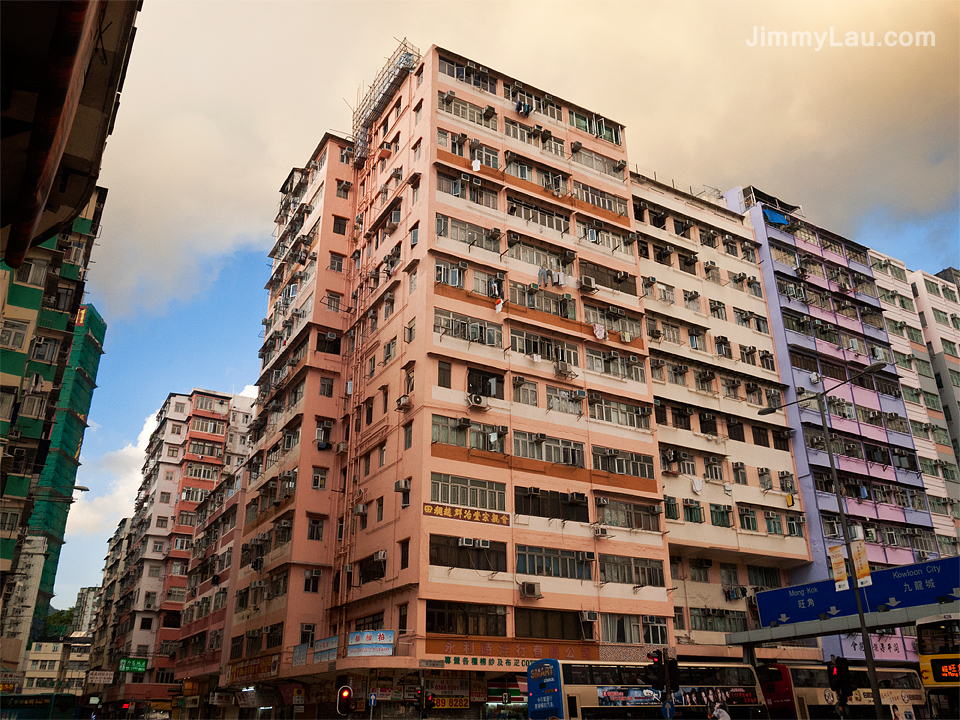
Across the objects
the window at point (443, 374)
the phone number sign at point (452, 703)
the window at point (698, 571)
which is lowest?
the phone number sign at point (452, 703)

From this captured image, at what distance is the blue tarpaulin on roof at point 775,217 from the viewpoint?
175 feet

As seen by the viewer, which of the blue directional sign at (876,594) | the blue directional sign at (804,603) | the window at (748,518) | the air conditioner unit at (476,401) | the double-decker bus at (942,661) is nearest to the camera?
the blue directional sign at (876,594)

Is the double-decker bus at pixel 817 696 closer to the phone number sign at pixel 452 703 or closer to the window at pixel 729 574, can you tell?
the window at pixel 729 574

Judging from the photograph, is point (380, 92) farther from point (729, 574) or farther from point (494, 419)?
point (729, 574)

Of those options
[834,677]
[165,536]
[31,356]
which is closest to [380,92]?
[31,356]

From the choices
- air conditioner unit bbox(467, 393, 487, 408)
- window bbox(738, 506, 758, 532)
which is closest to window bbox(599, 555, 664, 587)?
window bbox(738, 506, 758, 532)

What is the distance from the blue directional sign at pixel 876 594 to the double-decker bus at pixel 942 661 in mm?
2103

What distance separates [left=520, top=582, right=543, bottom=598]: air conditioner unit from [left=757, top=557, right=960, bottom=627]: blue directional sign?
11.3 metres

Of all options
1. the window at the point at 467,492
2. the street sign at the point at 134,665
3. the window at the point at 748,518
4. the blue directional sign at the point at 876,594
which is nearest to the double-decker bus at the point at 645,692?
the blue directional sign at the point at 876,594

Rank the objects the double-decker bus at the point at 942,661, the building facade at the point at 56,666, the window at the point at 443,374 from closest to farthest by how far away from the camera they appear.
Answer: the double-decker bus at the point at 942,661 < the window at the point at 443,374 < the building facade at the point at 56,666

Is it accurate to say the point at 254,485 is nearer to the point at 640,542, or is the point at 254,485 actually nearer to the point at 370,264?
the point at 370,264

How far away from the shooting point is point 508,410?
35.7m

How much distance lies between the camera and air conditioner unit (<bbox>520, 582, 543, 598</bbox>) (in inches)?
1272

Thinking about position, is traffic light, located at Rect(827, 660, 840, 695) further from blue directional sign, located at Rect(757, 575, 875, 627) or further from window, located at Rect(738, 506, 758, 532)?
window, located at Rect(738, 506, 758, 532)
